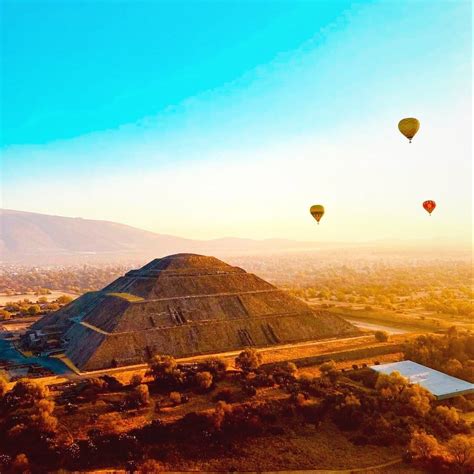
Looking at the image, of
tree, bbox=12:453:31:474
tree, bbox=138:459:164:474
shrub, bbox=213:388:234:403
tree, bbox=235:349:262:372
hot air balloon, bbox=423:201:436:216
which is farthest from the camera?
hot air balloon, bbox=423:201:436:216

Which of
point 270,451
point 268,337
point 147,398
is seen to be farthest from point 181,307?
point 270,451

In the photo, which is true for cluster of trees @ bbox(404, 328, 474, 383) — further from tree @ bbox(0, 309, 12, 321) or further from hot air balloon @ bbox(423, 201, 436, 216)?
tree @ bbox(0, 309, 12, 321)

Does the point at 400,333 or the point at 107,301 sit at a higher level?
the point at 107,301

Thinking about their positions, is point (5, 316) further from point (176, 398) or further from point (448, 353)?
point (448, 353)

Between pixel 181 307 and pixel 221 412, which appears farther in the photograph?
pixel 181 307

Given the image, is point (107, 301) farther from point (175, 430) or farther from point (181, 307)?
point (175, 430)

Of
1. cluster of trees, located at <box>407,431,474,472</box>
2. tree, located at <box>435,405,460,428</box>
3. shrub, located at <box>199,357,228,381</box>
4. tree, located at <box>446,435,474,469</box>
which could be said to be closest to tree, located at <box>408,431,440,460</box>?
cluster of trees, located at <box>407,431,474,472</box>

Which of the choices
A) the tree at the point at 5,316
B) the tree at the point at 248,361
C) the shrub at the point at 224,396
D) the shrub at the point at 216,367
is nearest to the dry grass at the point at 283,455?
the shrub at the point at 224,396
